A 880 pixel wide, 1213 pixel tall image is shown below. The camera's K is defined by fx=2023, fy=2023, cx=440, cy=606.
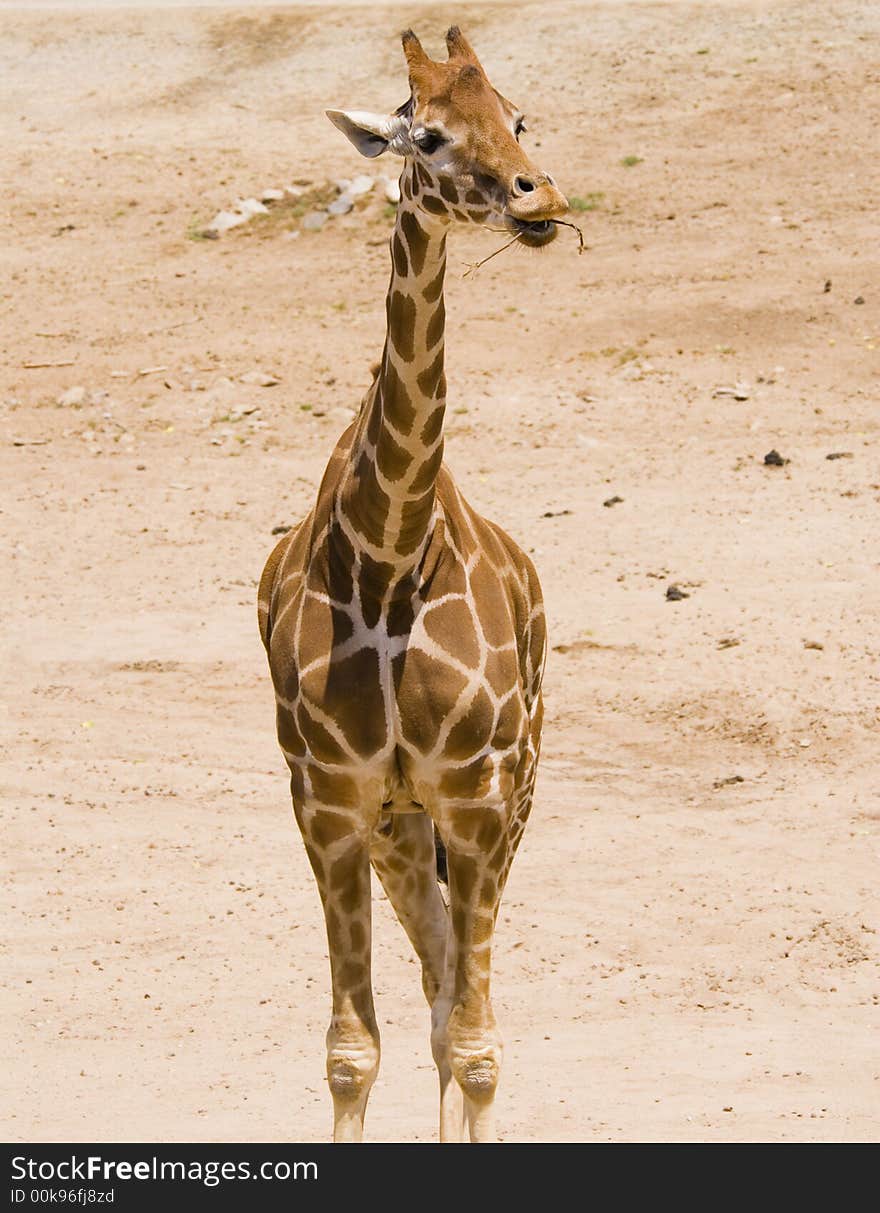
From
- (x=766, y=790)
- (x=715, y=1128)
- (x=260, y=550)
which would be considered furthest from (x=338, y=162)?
(x=715, y=1128)

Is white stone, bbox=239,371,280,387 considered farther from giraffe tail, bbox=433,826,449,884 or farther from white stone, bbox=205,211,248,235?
giraffe tail, bbox=433,826,449,884

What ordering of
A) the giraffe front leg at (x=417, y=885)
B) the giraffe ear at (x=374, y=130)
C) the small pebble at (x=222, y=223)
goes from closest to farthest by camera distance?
the giraffe ear at (x=374, y=130)
the giraffe front leg at (x=417, y=885)
the small pebble at (x=222, y=223)

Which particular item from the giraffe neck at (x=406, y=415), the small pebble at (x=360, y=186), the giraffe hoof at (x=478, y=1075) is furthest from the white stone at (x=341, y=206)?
the giraffe hoof at (x=478, y=1075)

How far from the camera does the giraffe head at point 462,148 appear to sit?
6008mm

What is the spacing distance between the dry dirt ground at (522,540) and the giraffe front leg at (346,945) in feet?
3.91

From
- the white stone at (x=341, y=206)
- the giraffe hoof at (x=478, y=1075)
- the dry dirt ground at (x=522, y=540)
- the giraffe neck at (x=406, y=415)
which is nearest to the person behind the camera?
the giraffe neck at (x=406, y=415)

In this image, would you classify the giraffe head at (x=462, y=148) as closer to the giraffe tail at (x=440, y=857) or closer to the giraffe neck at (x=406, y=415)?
the giraffe neck at (x=406, y=415)

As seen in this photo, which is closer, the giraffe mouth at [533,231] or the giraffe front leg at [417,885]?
the giraffe mouth at [533,231]

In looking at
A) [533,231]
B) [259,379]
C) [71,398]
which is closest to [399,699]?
[533,231]

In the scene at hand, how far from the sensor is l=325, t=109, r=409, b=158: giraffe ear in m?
6.53

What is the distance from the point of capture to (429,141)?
6367mm

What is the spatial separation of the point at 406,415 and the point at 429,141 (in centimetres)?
93

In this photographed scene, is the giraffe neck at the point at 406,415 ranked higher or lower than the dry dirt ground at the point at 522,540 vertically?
higher

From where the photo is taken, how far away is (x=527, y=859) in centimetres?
1138
